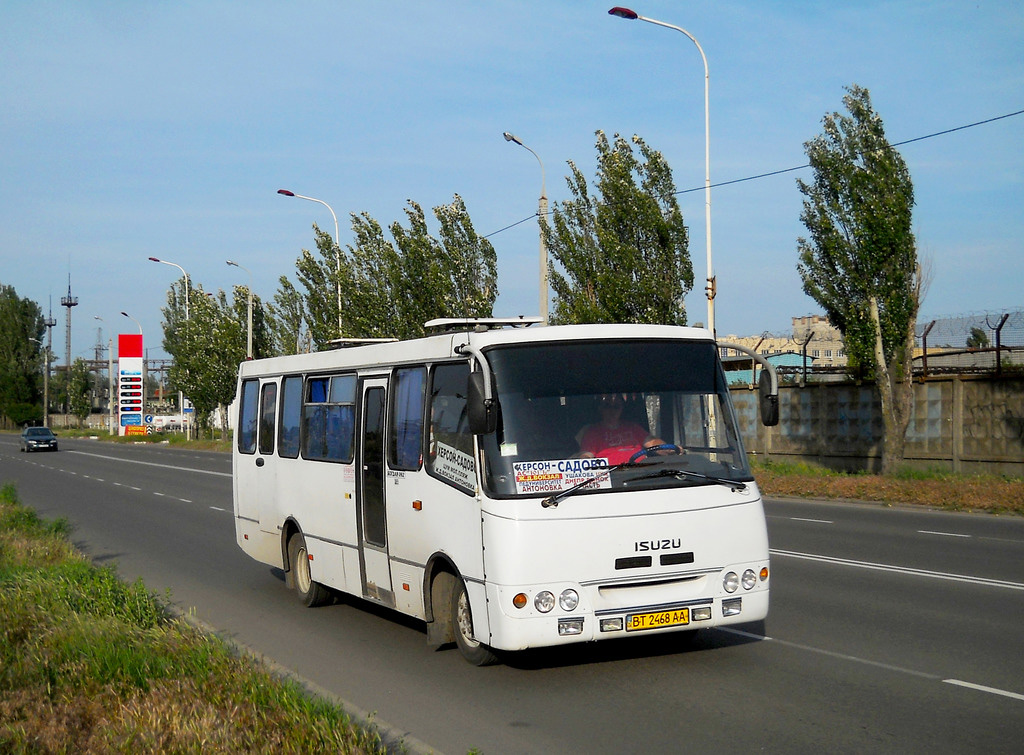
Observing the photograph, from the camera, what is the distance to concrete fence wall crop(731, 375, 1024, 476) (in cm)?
2502

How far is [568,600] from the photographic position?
759cm

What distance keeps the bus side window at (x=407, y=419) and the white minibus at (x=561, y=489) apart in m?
0.02

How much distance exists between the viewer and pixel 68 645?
7.79 meters

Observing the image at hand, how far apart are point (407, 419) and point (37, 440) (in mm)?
58661

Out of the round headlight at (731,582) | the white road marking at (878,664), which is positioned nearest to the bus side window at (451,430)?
the round headlight at (731,582)

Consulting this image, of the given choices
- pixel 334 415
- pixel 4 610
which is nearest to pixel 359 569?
pixel 334 415

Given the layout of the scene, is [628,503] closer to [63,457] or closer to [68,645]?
[68,645]

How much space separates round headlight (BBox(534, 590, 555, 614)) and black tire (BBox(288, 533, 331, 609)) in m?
4.41

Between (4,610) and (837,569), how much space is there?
861cm

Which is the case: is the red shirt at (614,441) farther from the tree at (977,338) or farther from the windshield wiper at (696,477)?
the tree at (977,338)

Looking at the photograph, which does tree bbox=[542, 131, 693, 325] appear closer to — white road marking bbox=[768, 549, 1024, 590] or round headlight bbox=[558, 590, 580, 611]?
white road marking bbox=[768, 549, 1024, 590]

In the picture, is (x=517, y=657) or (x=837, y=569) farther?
(x=837, y=569)

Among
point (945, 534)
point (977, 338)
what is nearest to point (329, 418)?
point (945, 534)

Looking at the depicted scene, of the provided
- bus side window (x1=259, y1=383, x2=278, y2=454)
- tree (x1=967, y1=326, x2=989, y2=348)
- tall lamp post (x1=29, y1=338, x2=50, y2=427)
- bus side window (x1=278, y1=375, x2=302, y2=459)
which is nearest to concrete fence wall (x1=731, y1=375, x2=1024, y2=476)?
tree (x1=967, y1=326, x2=989, y2=348)
